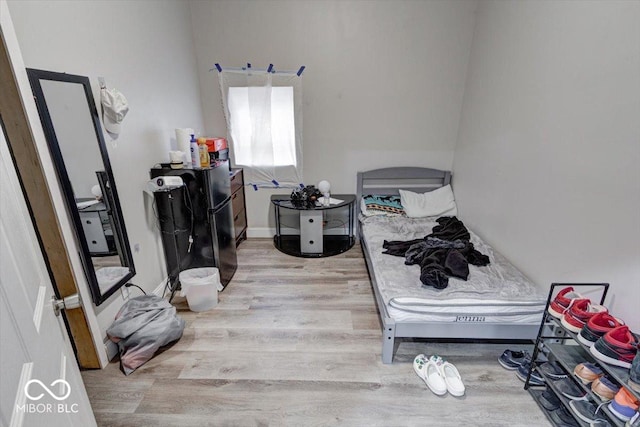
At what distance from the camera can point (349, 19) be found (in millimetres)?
Result: 3166

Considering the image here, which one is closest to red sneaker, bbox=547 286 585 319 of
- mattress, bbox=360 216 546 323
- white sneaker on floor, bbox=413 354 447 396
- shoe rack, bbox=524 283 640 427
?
shoe rack, bbox=524 283 640 427

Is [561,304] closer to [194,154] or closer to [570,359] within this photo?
[570,359]

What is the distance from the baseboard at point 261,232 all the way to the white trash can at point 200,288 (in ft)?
4.47

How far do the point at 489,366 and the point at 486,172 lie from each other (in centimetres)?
170

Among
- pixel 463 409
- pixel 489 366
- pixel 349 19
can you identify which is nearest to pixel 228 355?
pixel 463 409

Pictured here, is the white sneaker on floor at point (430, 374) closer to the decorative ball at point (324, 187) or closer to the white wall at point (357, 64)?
the decorative ball at point (324, 187)

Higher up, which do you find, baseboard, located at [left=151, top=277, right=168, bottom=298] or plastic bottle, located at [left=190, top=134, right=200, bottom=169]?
plastic bottle, located at [left=190, top=134, right=200, bottom=169]

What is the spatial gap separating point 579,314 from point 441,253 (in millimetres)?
988

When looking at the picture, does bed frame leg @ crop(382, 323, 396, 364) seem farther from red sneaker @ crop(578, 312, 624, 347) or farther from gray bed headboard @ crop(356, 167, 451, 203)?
gray bed headboard @ crop(356, 167, 451, 203)

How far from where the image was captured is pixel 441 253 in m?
2.38

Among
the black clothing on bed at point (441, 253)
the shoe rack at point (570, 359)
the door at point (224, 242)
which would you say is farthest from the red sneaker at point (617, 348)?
the door at point (224, 242)

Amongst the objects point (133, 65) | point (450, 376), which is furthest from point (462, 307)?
point (133, 65)

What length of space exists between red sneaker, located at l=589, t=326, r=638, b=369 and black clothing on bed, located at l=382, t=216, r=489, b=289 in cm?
81

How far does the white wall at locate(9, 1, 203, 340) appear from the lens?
1577 millimetres
